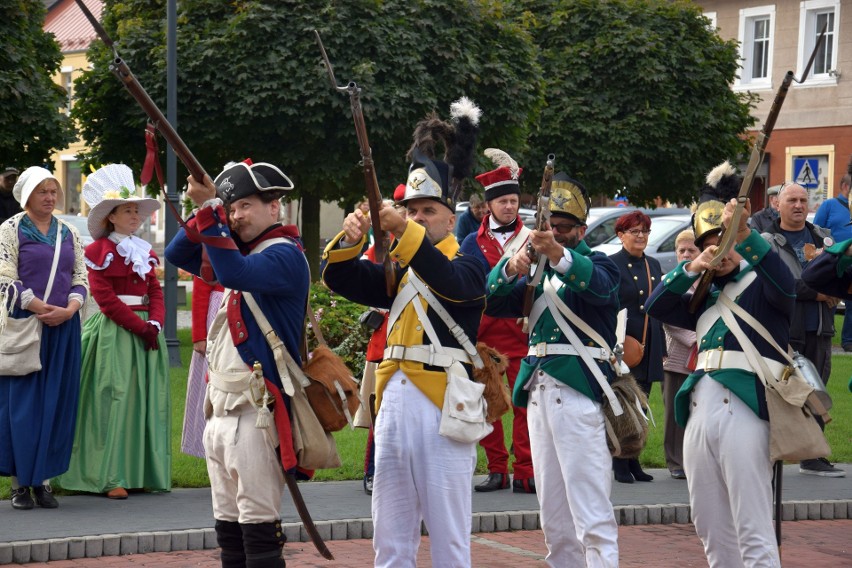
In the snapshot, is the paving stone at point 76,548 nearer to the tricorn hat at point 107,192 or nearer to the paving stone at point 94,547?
the paving stone at point 94,547

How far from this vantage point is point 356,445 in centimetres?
1130

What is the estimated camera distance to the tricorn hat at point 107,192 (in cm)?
902

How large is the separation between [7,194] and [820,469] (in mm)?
7245

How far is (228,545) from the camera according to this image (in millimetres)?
5613

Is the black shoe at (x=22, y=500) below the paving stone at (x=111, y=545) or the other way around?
the other way around

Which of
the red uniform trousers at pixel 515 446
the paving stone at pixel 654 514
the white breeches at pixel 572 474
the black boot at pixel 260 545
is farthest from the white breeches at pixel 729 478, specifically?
the red uniform trousers at pixel 515 446

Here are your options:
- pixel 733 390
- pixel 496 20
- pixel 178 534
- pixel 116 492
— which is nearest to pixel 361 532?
pixel 178 534

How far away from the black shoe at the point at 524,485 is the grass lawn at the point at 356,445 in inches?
35.8

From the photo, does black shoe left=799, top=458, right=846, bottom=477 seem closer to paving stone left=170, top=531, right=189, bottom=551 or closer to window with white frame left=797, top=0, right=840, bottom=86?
paving stone left=170, top=531, right=189, bottom=551

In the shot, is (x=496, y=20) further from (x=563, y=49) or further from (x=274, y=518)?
(x=274, y=518)

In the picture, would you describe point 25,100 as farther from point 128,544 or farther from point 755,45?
point 755,45

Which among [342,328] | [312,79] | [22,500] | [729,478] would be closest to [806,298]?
[729,478]

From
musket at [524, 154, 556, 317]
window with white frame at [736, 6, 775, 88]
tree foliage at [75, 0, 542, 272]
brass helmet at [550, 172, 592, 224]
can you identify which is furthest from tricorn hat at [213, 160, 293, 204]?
window with white frame at [736, 6, 775, 88]

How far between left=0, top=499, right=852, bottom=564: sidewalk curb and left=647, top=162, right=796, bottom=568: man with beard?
2.68m
